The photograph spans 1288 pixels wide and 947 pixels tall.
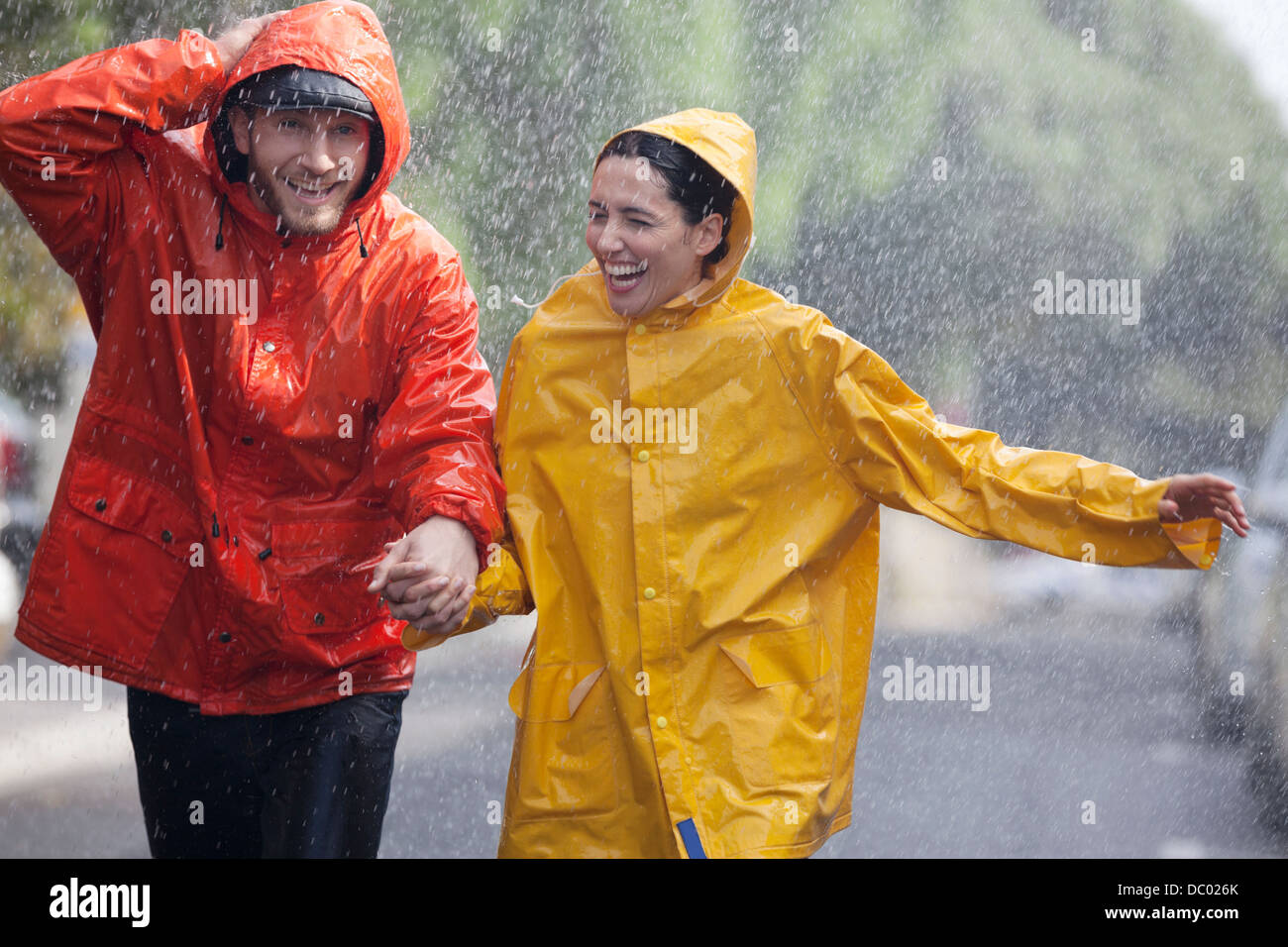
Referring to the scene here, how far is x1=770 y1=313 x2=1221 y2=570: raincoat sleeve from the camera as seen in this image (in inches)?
145

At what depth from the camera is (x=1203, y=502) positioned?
3598mm

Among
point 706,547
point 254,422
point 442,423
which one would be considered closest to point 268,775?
point 254,422

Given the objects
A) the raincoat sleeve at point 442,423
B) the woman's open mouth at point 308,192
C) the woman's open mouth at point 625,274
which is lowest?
the raincoat sleeve at point 442,423

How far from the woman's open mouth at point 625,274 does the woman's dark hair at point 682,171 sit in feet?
0.61

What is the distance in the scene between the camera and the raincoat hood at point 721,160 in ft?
13.0

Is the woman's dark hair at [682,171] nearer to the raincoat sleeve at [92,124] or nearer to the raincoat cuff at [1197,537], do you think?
the raincoat sleeve at [92,124]

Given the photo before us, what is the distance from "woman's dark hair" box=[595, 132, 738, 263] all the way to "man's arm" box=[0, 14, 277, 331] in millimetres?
1008

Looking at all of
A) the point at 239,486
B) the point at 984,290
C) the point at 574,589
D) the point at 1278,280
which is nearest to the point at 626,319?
the point at 574,589

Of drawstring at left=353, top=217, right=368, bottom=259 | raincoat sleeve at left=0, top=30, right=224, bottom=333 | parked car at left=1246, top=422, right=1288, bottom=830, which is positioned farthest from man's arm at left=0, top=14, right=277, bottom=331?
parked car at left=1246, top=422, right=1288, bottom=830

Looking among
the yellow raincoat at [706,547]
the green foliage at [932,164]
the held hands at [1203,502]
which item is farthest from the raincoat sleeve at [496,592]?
the green foliage at [932,164]

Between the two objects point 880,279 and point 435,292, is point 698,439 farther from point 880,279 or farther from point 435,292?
point 880,279

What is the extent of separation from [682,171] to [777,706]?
4.34 feet

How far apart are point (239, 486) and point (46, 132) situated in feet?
3.07

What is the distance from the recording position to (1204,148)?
2352 cm
